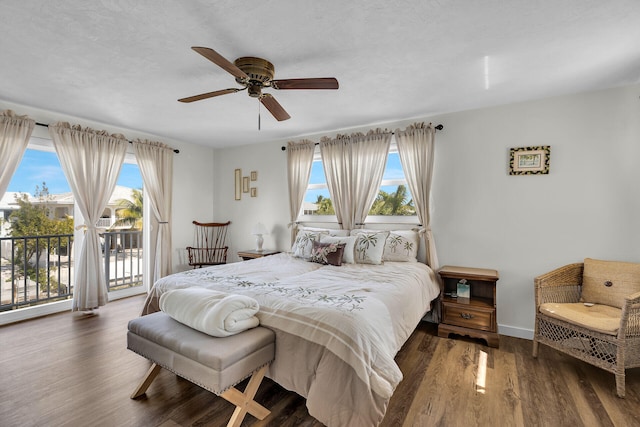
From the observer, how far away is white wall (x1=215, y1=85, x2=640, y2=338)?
2.73m

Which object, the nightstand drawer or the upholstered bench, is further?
the nightstand drawer

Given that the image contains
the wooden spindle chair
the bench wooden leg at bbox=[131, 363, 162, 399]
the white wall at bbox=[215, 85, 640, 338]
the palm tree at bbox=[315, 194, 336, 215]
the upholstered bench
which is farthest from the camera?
the wooden spindle chair

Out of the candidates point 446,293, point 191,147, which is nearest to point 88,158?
point 191,147

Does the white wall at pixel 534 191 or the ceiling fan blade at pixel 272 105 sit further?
the white wall at pixel 534 191

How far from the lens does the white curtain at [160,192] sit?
4.42m

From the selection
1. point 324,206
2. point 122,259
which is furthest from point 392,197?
point 122,259

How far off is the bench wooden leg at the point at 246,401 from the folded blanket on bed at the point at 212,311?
0.97ft

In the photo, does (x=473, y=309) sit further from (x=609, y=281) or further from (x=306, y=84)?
(x=306, y=84)

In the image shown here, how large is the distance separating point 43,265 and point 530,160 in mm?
6009

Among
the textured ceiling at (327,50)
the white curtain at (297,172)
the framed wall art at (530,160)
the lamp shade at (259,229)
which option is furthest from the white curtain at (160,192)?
the framed wall art at (530,160)

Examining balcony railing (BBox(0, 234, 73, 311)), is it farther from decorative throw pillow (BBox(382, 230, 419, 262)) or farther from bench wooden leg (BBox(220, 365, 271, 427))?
decorative throw pillow (BBox(382, 230, 419, 262))

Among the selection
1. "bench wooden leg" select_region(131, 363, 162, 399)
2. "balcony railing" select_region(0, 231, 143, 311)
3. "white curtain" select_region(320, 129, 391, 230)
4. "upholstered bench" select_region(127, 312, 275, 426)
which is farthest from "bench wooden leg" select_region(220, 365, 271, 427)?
"balcony railing" select_region(0, 231, 143, 311)

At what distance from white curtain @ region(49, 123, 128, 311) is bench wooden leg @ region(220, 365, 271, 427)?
307 cm

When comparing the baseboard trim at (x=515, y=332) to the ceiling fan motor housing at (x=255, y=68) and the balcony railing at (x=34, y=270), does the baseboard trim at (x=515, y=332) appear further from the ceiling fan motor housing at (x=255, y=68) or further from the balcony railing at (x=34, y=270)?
the balcony railing at (x=34, y=270)
